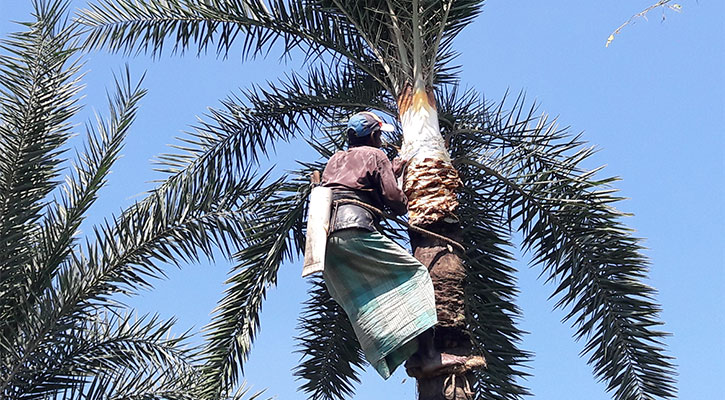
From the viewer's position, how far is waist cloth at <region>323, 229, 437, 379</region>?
250 inches

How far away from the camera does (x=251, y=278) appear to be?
858 cm

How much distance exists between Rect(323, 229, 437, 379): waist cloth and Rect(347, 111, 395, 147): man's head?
75 centimetres

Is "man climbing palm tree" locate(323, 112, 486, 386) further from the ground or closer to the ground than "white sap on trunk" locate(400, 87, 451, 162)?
closer to the ground

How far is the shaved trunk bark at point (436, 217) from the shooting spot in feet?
21.3

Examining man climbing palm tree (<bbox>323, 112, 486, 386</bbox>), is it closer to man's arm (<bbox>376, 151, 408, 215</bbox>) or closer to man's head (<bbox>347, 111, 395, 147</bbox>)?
man's arm (<bbox>376, 151, 408, 215</bbox>)

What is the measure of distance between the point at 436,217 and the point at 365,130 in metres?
0.77

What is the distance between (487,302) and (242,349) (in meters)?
2.08

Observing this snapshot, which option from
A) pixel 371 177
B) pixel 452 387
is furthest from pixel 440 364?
pixel 371 177

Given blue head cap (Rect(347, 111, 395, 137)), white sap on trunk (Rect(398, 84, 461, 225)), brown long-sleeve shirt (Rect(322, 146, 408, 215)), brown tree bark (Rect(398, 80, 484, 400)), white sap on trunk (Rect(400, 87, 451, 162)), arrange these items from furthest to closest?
white sap on trunk (Rect(400, 87, 451, 162)) < white sap on trunk (Rect(398, 84, 461, 225)) < blue head cap (Rect(347, 111, 395, 137)) < brown long-sleeve shirt (Rect(322, 146, 408, 215)) < brown tree bark (Rect(398, 80, 484, 400))

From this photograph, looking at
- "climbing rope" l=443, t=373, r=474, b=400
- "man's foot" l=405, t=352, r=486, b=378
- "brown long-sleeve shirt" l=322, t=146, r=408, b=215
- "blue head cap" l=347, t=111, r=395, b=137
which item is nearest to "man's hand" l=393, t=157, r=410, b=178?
"blue head cap" l=347, t=111, r=395, b=137

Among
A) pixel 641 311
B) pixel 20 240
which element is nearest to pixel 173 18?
pixel 20 240

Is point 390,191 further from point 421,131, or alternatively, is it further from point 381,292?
point 421,131

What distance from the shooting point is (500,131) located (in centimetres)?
877

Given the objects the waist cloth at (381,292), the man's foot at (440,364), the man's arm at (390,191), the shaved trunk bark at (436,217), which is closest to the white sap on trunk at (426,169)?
the shaved trunk bark at (436,217)
